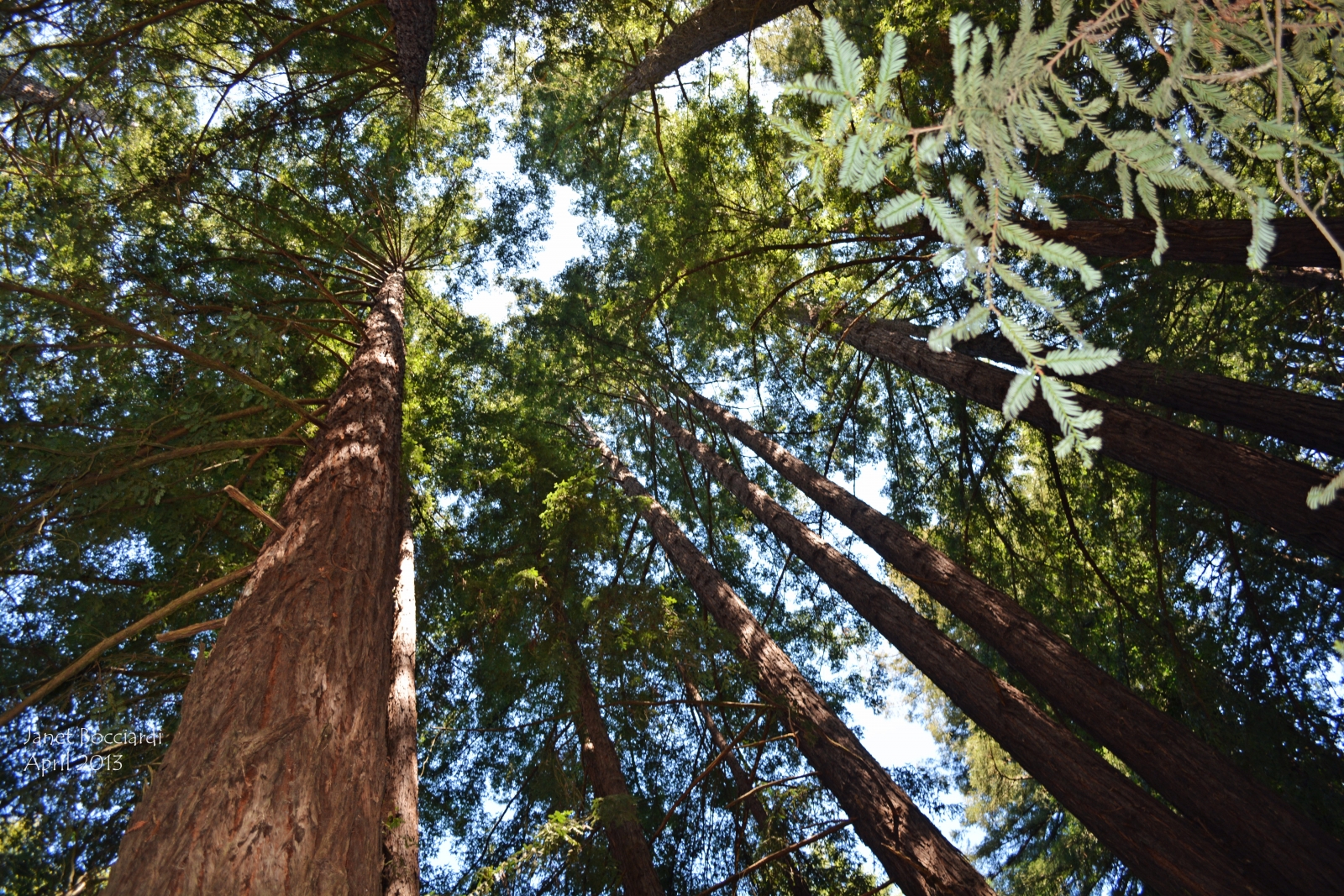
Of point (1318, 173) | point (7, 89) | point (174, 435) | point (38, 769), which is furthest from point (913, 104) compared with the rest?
point (38, 769)

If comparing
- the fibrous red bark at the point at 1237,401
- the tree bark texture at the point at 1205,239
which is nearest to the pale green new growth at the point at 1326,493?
the tree bark texture at the point at 1205,239

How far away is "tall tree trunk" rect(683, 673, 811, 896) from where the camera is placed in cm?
410

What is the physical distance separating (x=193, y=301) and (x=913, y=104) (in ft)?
22.2

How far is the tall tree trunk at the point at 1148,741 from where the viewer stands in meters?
2.88

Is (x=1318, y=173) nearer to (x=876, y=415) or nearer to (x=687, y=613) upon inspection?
(x=876, y=415)

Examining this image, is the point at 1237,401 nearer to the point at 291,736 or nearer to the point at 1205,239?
the point at 1205,239

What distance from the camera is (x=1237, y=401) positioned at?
3.54 metres

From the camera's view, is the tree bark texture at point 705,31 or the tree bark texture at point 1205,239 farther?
the tree bark texture at point 705,31

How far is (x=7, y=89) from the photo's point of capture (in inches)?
156

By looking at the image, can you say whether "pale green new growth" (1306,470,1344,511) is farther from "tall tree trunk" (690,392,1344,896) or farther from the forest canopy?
"tall tree trunk" (690,392,1344,896)

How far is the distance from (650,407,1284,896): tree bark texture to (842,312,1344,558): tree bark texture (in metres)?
1.57

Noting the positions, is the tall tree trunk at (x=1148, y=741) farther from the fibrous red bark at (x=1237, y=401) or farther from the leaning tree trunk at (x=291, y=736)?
the leaning tree trunk at (x=291, y=736)

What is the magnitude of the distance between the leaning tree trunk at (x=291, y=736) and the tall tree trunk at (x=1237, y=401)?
4612mm

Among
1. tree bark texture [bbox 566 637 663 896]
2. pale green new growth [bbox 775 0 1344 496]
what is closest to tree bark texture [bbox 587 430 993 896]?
tree bark texture [bbox 566 637 663 896]
